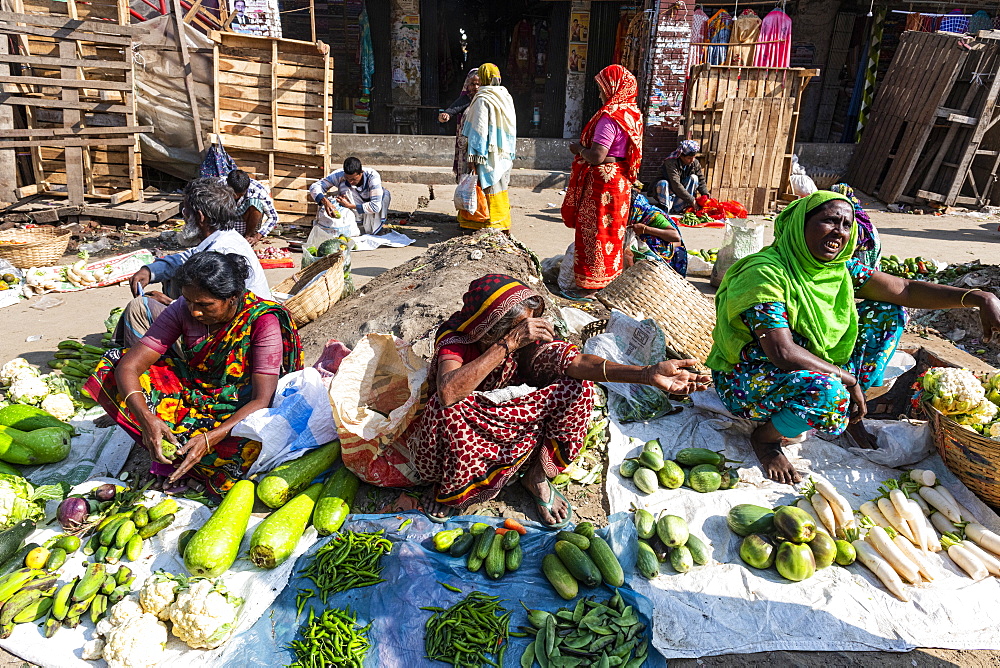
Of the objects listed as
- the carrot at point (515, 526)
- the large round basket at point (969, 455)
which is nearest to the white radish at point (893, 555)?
the large round basket at point (969, 455)

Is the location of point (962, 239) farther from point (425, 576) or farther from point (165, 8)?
point (165, 8)

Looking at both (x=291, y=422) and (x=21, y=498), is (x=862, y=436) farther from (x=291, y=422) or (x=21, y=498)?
(x=21, y=498)

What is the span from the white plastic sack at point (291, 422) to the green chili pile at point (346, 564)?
2.12 ft

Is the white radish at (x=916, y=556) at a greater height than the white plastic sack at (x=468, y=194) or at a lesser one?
lesser

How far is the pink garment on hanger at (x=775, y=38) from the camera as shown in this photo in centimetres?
1151

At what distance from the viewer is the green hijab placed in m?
3.26

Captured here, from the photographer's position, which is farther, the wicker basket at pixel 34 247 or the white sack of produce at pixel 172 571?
the wicker basket at pixel 34 247

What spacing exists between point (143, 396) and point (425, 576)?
5.48 feet

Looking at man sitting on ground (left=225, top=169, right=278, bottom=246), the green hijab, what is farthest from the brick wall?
the green hijab

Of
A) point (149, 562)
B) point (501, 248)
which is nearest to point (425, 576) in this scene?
point (149, 562)

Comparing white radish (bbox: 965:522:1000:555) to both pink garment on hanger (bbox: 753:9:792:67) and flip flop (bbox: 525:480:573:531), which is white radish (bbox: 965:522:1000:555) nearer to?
flip flop (bbox: 525:480:573:531)

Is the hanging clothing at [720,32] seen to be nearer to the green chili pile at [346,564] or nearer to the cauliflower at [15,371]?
the cauliflower at [15,371]

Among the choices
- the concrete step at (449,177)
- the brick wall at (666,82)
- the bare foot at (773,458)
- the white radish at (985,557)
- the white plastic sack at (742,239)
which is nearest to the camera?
the white radish at (985,557)

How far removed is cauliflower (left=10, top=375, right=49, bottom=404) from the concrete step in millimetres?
8588
